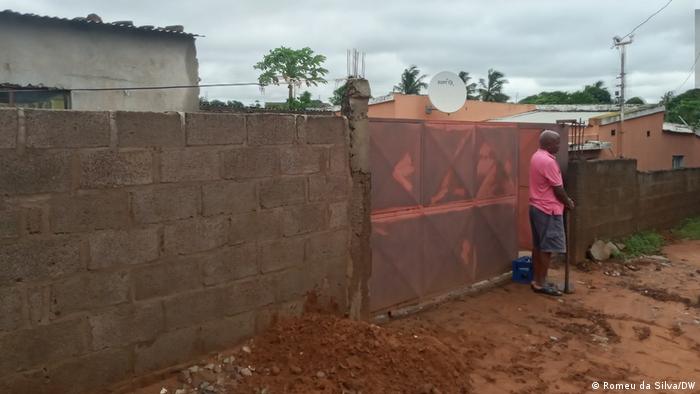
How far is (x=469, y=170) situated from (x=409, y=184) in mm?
1023

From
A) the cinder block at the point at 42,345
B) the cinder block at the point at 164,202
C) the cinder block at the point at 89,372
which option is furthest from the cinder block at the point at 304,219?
the cinder block at the point at 42,345

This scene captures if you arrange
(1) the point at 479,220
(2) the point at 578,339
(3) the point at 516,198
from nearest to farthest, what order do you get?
1. (2) the point at 578,339
2. (1) the point at 479,220
3. (3) the point at 516,198

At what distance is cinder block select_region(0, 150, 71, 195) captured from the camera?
2730mm

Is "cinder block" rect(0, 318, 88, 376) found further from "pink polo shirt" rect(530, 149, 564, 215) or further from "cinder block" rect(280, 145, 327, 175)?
"pink polo shirt" rect(530, 149, 564, 215)

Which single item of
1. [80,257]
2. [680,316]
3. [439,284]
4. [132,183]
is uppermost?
[132,183]

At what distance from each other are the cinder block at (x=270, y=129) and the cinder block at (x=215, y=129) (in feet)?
0.25

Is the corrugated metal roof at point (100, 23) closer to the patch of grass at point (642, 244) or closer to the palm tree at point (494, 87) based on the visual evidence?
the patch of grass at point (642, 244)

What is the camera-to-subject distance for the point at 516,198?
6625mm

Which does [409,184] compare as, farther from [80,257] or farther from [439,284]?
[80,257]

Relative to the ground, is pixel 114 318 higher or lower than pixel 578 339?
higher

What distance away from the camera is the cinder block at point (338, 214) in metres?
4.38

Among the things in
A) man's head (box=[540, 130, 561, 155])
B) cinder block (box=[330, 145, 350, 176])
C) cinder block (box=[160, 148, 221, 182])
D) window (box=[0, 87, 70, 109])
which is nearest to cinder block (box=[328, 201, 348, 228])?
cinder block (box=[330, 145, 350, 176])

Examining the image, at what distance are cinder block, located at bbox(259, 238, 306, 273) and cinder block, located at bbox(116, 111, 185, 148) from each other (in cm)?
97

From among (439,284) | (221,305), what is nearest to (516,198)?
(439,284)
